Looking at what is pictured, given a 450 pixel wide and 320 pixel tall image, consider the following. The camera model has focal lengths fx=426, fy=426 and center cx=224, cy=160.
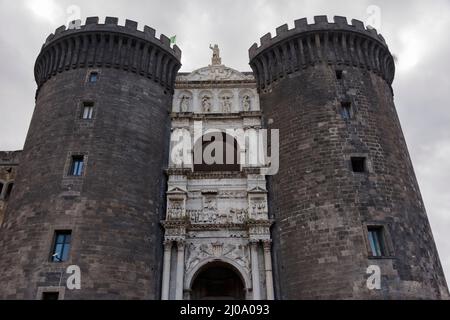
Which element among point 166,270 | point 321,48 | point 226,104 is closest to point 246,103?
point 226,104

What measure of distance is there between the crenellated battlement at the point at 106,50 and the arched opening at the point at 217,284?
10.7 meters

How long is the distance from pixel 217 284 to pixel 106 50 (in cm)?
1400

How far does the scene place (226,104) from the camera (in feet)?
79.5

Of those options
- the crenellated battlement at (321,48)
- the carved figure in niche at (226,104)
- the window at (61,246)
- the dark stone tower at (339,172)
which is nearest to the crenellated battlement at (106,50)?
the carved figure in niche at (226,104)

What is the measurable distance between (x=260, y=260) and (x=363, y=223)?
15.8 ft

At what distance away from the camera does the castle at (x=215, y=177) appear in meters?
17.7

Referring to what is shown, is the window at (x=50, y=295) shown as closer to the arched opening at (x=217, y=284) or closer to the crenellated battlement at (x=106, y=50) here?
the arched opening at (x=217, y=284)

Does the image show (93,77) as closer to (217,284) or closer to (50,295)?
(50,295)

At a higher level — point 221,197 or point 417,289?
point 221,197
